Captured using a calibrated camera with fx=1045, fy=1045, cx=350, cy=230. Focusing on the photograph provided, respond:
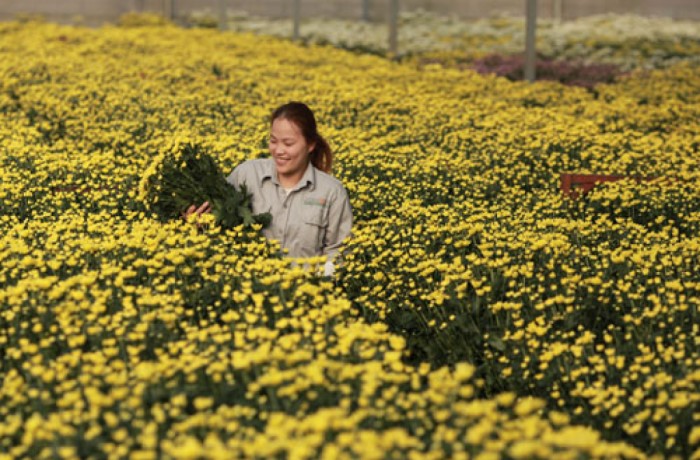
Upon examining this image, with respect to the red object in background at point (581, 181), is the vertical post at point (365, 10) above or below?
above

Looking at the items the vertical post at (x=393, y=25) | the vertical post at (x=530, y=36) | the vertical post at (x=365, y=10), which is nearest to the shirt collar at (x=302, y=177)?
the vertical post at (x=530, y=36)

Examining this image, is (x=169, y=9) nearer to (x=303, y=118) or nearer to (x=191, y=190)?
(x=191, y=190)

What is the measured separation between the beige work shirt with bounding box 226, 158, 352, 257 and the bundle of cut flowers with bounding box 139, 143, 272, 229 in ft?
0.35

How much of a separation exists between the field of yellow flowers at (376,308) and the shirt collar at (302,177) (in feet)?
1.52

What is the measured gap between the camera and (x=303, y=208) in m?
6.60

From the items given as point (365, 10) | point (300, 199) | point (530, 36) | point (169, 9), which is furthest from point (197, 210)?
point (365, 10)

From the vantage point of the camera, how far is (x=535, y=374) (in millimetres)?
5035

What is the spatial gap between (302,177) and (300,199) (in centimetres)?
14

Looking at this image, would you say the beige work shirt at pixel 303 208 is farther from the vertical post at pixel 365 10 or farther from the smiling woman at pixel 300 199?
the vertical post at pixel 365 10

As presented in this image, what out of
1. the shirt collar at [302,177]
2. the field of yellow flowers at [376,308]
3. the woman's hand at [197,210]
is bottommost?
the field of yellow flowers at [376,308]

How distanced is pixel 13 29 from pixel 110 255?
74.8ft

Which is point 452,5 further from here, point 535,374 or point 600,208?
point 535,374

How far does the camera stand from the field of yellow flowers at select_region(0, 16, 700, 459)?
369 cm

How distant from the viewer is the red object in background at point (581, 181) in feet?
27.9
